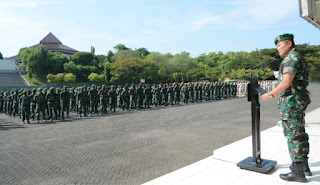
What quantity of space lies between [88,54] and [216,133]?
175 ft

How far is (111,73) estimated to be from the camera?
4647cm

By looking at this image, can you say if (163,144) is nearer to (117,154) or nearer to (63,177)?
(117,154)

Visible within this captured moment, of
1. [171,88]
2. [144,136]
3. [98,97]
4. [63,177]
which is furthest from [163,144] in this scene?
[171,88]

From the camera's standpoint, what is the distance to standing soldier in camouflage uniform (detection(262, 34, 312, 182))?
2713 mm

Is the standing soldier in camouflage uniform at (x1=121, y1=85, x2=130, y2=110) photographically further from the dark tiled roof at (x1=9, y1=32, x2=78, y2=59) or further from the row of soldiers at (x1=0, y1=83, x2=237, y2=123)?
the dark tiled roof at (x1=9, y1=32, x2=78, y2=59)

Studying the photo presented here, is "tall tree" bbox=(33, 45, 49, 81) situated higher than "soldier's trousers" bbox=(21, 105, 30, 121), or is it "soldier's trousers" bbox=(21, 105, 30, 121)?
"tall tree" bbox=(33, 45, 49, 81)

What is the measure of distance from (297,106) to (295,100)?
2.9 inches

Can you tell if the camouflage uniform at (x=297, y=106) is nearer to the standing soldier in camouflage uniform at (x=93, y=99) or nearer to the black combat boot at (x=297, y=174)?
the black combat boot at (x=297, y=174)

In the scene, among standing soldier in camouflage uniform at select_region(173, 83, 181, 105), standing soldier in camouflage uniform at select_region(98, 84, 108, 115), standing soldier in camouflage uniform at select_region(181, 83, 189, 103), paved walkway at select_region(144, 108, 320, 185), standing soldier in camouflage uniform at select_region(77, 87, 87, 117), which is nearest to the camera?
paved walkway at select_region(144, 108, 320, 185)

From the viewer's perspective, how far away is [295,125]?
2.77 metres

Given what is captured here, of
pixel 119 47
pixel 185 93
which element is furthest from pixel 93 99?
pixel 119 47

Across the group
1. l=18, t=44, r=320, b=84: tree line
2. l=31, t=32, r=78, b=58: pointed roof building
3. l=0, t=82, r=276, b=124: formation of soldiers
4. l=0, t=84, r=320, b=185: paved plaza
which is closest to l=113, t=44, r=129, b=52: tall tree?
l=31, t=32, r=78, b=58: pointed roof building

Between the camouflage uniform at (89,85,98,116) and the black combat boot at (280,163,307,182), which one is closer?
the black combat boot at (280,163,307,182)

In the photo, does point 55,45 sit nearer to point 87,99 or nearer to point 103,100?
point 87,99
